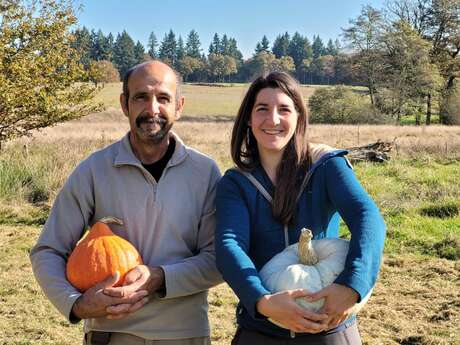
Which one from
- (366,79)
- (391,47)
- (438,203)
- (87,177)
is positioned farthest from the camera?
(366,79)

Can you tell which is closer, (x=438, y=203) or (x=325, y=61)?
(x=438, y=203)

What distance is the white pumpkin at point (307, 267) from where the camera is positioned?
6.87ft

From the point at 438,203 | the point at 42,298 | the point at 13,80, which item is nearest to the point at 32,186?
the point at 13,80

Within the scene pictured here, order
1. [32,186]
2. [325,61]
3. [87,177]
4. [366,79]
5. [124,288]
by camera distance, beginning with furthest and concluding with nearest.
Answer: [325,61] → [366,79] → [32,186] → [87,177] → [124,288]

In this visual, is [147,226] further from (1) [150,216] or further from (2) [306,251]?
(2) [306,251]

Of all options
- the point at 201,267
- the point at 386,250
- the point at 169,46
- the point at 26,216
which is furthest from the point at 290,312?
the point at 169,46

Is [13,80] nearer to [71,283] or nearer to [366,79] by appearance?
[71,283]

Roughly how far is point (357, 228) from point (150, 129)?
111 cm

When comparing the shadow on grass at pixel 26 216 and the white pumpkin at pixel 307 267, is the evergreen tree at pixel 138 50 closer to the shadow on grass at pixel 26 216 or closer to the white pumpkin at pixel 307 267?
the shadow on grass at pixel 26 216

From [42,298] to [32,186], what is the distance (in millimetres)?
5355

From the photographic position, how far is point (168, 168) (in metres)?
2.64

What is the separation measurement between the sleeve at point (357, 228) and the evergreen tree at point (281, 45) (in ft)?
442

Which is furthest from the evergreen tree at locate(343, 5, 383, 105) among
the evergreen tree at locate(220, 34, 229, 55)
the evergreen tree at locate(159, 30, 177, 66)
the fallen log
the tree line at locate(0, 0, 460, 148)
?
the evergreen tree at locate(220, 34, 229, 55)

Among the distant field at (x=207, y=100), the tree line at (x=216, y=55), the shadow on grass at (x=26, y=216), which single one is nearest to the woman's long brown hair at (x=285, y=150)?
the shadow on grass at (x=26, y=216)
